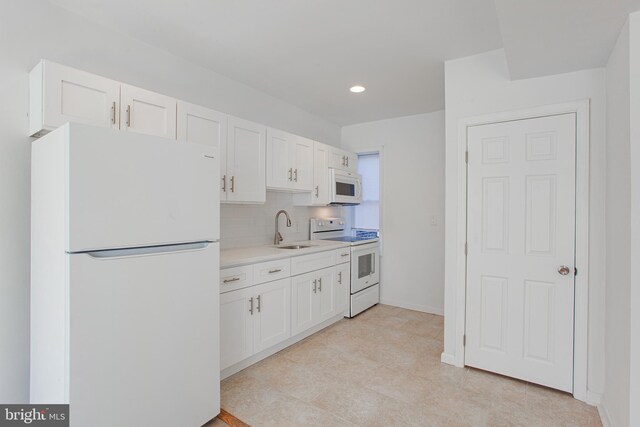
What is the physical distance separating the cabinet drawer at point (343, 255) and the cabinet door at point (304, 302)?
453mm

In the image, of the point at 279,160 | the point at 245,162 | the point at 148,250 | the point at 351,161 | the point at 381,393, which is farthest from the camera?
the point at 351,161

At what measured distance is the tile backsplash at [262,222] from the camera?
3.16 metres

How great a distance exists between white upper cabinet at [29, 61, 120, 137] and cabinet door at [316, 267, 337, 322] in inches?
88.0

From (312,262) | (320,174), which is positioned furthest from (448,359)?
(320,174)

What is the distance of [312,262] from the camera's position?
324 cm

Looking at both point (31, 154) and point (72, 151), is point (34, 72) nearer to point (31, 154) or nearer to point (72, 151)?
point (31, 154)

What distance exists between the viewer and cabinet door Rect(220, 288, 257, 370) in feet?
7.82

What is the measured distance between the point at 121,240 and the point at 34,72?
1.19m

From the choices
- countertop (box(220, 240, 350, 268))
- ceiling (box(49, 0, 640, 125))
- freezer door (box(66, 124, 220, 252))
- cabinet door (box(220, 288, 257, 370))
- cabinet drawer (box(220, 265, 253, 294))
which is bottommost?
cabinet door (box(220, 288, 257, 370))

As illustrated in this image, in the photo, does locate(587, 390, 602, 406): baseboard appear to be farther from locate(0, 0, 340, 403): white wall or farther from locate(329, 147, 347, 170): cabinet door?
locate(0, 0, 340, 403): white wall

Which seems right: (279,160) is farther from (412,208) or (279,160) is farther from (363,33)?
(412,208)

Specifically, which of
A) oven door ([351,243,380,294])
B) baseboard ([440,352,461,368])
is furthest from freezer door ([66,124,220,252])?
oven door ([351,243,380,294])

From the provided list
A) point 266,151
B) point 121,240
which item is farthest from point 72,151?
point 266,151

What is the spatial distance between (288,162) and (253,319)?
1.61m
